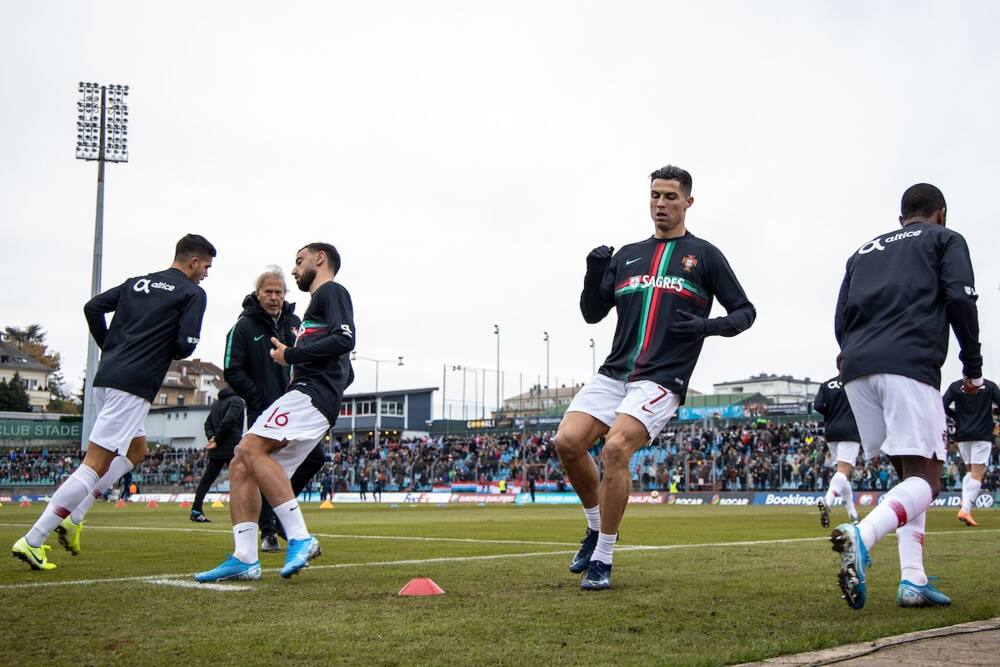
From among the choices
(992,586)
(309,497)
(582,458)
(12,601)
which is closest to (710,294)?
(582,458)

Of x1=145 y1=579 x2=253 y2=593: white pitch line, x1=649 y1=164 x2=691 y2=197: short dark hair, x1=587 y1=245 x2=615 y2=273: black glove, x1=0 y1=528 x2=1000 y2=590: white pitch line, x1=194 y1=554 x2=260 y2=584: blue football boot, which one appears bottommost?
x1=0 y1=528 x2=1000 y2=590: white pitch line

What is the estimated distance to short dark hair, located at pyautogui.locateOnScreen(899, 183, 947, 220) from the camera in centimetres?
563

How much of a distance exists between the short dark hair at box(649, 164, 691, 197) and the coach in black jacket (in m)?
3.73

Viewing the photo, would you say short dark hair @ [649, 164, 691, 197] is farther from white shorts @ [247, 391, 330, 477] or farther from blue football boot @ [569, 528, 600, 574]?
white shorts @ [247, 391, 330, 477]

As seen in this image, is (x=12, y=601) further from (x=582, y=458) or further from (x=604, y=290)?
(x=604, y=290)

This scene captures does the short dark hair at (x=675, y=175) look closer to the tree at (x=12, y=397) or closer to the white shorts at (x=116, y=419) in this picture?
the white shorts at (x=116, y=419)

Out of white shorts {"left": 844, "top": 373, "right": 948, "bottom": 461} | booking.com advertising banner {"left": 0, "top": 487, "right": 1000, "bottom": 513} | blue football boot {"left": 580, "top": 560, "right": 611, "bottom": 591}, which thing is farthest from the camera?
booking.com advertising banner {"left": 0, "top": 487, "right": 1000, "bottom": 513}

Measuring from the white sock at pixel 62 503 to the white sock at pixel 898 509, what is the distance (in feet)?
17.4

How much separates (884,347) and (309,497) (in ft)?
140

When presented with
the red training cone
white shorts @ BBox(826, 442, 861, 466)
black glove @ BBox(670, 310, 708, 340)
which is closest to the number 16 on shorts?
the red training cone

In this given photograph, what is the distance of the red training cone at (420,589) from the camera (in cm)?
552

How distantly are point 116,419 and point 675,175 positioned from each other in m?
4.33

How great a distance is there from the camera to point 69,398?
458 ft

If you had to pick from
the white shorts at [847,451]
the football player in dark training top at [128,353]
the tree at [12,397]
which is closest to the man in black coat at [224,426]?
the football player in dark training top at [128,353]
